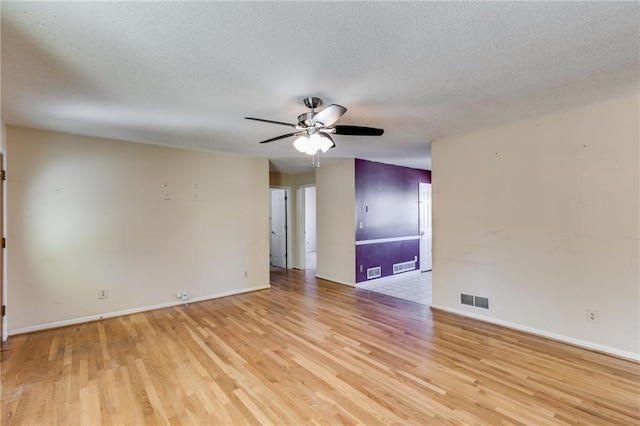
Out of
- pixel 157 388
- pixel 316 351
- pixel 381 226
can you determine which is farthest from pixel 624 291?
pixel 157 388

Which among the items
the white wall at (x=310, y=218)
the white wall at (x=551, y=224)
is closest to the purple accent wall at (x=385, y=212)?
the white wall at (x=551, y=224)

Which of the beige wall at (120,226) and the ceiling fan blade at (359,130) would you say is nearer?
the ceiling fan blade at (359,130)

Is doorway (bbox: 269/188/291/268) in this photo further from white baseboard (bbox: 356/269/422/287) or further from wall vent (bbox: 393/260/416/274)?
wall vent (bbox: 393/260/416/274)

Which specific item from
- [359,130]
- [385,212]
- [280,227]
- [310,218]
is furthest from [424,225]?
[359,130]

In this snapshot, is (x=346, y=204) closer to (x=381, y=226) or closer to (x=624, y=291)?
(x=381, y=226)

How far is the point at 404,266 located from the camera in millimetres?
6371

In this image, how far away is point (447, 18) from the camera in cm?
158

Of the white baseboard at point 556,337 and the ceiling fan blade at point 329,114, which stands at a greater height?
the ceiling fan blade at point 329,114

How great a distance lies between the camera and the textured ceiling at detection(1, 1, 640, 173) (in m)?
1.54

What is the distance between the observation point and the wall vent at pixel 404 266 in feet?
20.3

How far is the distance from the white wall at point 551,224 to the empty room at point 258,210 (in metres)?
0.02

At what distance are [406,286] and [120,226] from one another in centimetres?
468

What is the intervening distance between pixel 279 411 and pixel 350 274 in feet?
11.9

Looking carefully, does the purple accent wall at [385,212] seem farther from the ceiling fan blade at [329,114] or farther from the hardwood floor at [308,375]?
the ceiling fan blade at [329,114]
